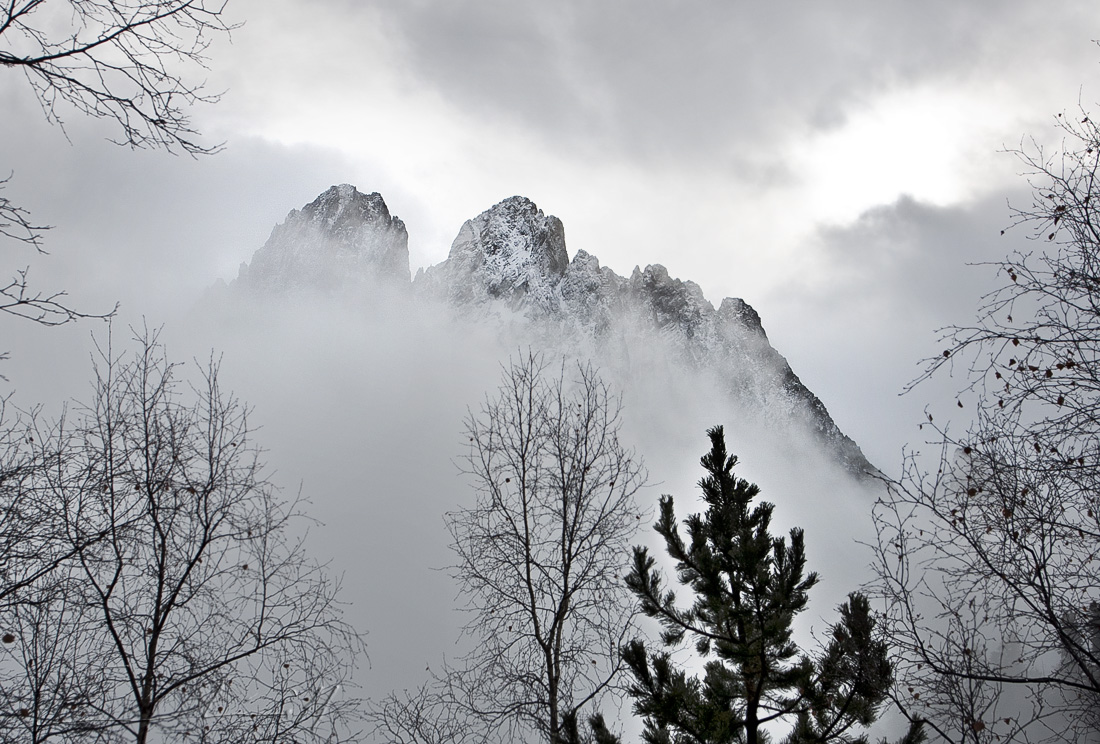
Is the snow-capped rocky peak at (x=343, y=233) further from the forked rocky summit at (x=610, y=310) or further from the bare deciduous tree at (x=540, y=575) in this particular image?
the bare deciduous tree at (x=540, y=575)

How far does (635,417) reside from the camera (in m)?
185

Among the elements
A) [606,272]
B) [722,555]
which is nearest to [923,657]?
[722,555]

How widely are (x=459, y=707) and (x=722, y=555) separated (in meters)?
3.86

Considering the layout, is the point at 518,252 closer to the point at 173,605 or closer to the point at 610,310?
the point at 610,310

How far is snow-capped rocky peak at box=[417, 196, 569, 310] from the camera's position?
173m

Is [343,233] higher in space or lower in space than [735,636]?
higher

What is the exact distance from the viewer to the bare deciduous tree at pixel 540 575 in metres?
8.25

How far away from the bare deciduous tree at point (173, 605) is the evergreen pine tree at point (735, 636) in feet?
11.5

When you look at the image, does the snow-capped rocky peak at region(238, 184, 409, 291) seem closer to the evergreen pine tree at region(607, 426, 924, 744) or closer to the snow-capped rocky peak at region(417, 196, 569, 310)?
the snow-capped rocky peak at region(417, 196, 569, 310)

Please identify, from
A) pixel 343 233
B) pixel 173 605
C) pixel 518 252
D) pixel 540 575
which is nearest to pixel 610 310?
pixel 518 252

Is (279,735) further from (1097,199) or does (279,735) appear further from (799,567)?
(1097,199)

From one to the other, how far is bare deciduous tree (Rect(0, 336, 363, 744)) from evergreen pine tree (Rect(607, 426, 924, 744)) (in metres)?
3.50

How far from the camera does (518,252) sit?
6944 inches

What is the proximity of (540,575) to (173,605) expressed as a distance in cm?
430
